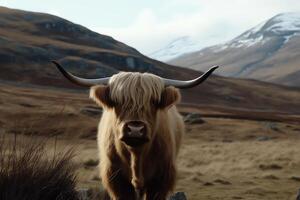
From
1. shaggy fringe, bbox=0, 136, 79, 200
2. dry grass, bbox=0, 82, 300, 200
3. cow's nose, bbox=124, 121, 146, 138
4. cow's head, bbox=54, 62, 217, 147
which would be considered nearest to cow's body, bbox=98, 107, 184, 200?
dry grass, bbox=0, 82, 300, 200

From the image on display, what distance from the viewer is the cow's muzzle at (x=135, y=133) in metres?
7.16

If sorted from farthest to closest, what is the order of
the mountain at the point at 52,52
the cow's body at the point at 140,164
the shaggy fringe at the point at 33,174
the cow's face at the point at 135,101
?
the mountain at the point at 52,52 < the cow's body at the point at 140,164 < the cow's face at the point at 135,101 < the shaggy fringe at the point at 33,174

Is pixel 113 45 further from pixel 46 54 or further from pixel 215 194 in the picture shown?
pixel 215 194

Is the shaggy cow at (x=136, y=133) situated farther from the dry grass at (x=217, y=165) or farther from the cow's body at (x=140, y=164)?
the dry grass at (x=217, y=165)

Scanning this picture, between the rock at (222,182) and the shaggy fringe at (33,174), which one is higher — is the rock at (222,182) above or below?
below

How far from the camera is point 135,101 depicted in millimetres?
7480

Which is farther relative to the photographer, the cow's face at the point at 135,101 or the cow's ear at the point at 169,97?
the cow's ear at the point at 169,97

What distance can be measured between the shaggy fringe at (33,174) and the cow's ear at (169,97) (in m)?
1.61

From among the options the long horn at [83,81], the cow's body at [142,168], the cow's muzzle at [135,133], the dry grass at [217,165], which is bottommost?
the dry grass at [217,165]

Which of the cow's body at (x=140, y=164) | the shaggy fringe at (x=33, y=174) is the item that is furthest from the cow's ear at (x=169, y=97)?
the shaggy fringe at (x=33, y=174)

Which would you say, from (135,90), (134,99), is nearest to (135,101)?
(134,99)

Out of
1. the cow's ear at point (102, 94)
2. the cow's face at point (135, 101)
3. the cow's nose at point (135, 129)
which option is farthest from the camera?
the cow's ear at point (102, 94)

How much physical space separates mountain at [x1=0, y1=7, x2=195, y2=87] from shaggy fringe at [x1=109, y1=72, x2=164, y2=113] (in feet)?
258

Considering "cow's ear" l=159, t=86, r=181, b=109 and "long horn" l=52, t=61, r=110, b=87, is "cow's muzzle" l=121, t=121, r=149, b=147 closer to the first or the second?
"cow's ear" l=159, t=86, r=181, b=109
